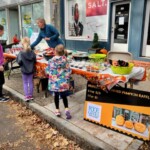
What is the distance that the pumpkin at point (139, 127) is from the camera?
284 centimetres

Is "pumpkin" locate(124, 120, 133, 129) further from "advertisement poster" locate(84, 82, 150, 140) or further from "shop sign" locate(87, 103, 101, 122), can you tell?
"shop sign" locate(87, 103, 101, 122)

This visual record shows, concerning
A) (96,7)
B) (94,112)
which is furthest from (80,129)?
(96,7)

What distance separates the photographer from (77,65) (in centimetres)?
370

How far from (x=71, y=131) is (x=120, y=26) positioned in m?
6.28

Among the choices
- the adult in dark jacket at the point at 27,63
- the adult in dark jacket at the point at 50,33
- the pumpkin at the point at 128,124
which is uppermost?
the adult in dark jacket at the point at 50,33

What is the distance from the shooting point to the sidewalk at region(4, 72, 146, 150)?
9.30ft

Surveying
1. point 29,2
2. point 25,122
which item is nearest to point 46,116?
point 25,122

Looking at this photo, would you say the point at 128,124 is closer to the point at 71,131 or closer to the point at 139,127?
the point at 139,127

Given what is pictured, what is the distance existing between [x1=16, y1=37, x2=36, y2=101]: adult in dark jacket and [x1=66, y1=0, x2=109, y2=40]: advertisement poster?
5.35 m

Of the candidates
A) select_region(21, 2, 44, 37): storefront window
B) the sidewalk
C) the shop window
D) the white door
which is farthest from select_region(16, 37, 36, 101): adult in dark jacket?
select_region(21, 2, 44, 37): storefront window

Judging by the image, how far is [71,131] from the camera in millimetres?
3201

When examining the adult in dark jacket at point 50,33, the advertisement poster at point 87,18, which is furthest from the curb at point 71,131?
the advertisement poster at point 87,18

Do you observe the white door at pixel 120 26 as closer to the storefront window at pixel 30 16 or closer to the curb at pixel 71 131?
the storefront window at pixel 30 16

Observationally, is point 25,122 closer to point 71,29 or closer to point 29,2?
point 71,29
